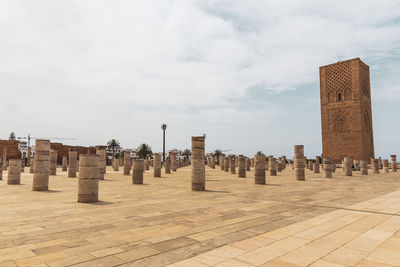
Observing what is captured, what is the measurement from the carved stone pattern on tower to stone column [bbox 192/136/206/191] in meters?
41.5

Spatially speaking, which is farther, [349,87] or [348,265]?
[349,87]

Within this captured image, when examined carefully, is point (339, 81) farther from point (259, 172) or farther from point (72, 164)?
A: point (72, 164)

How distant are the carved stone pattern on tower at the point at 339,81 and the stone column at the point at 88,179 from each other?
4603 centimetres

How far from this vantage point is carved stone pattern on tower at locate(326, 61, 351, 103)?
4438 cm

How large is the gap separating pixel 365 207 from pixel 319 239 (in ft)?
12.2

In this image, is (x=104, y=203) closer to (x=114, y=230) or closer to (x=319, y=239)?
(x=114, y=230)

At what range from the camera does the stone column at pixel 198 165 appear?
10766mm

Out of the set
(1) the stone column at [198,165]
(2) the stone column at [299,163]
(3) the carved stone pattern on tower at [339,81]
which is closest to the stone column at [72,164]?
(1) the stone column at [198,165]

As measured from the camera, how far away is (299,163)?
1692 centimetres

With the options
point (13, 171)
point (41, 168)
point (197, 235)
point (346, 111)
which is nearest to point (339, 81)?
point (346, 111)

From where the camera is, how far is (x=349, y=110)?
4403 centimetres

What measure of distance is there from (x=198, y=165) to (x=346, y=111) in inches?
1638

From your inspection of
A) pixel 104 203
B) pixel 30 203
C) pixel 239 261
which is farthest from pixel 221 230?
pixel 30 203

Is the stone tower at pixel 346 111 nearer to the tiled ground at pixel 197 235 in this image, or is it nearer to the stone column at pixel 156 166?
the stone column at pixel 156 166
